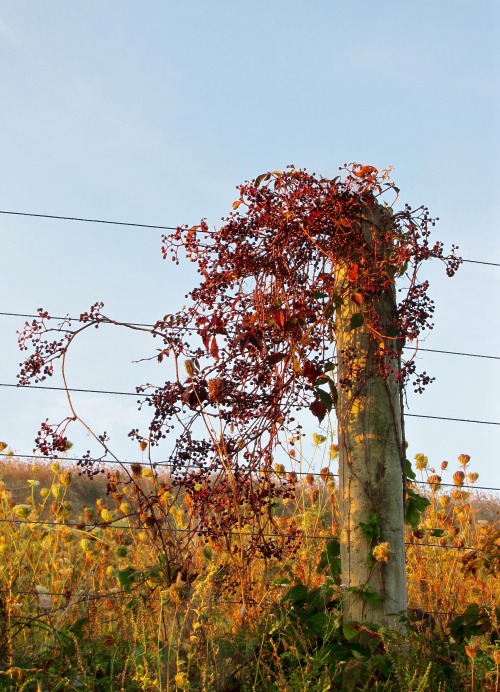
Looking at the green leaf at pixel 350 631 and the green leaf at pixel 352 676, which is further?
the green leaf at pixel 350 631

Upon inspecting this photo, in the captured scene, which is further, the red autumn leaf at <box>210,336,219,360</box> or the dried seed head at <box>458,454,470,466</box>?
the dried seed head at <box>458,454,470,466</box>

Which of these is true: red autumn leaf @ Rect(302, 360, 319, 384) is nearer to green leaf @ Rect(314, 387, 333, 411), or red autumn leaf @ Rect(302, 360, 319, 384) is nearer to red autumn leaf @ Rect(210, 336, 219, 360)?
green leaf @ Rect(314, 387, 333, 411)

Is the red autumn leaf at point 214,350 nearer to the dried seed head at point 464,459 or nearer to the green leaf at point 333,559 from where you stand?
the green leaf at point 333,559

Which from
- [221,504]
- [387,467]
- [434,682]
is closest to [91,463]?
[221,504]

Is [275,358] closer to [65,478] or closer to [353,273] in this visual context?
[353,273]

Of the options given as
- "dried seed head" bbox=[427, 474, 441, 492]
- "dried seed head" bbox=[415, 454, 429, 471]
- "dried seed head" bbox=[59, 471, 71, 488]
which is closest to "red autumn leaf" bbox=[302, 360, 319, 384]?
"dried seed head" bbox=[59, 471, 71, 488]

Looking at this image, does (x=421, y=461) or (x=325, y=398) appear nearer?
(x=325, y=398)

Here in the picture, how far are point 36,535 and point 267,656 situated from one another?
1920 mm

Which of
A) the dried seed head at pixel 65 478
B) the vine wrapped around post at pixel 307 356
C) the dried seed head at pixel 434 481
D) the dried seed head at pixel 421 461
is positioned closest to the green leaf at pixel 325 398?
the vine wrapped around post at pixel 307 356

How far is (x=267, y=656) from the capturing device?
2.81 meters

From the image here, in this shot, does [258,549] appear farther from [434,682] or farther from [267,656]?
[434,682]

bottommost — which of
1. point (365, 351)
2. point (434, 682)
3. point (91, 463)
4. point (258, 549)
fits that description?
point (434, 682)

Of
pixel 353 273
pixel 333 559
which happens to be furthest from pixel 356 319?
pixel 333 559

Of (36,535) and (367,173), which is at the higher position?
(367,173)
